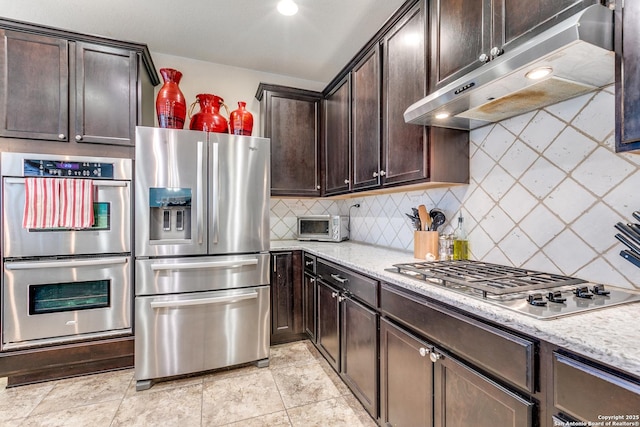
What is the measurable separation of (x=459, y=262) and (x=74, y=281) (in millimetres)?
2477

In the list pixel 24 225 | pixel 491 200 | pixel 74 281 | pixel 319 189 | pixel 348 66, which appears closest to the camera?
pixel 491 200

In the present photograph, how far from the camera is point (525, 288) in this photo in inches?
40.1

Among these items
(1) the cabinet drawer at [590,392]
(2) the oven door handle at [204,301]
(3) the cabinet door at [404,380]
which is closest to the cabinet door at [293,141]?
(2) the oven door handle at [204,301]

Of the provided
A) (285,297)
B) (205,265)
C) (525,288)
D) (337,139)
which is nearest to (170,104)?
(205,265)

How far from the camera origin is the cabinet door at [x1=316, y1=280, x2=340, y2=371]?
1.95 metres

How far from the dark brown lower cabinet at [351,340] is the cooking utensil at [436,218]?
715 millimetres

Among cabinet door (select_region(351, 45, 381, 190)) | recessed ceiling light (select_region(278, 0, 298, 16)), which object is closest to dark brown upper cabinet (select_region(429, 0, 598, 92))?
cabinet door (select_region(351, 45, 381, 190))

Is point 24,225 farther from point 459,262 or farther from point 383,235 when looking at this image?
point 459,262

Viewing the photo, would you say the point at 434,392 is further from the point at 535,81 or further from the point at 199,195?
the point at 199,195

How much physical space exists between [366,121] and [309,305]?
1594 mm

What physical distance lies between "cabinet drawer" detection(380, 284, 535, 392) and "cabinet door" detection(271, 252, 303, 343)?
1.35m

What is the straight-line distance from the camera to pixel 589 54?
92cm

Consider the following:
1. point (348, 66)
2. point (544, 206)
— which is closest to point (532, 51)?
point (544, 206)

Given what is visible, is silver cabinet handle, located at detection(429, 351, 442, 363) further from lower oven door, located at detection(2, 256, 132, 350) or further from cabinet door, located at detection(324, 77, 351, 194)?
lower oven door, located at detection(2, 256, 132, 350)
